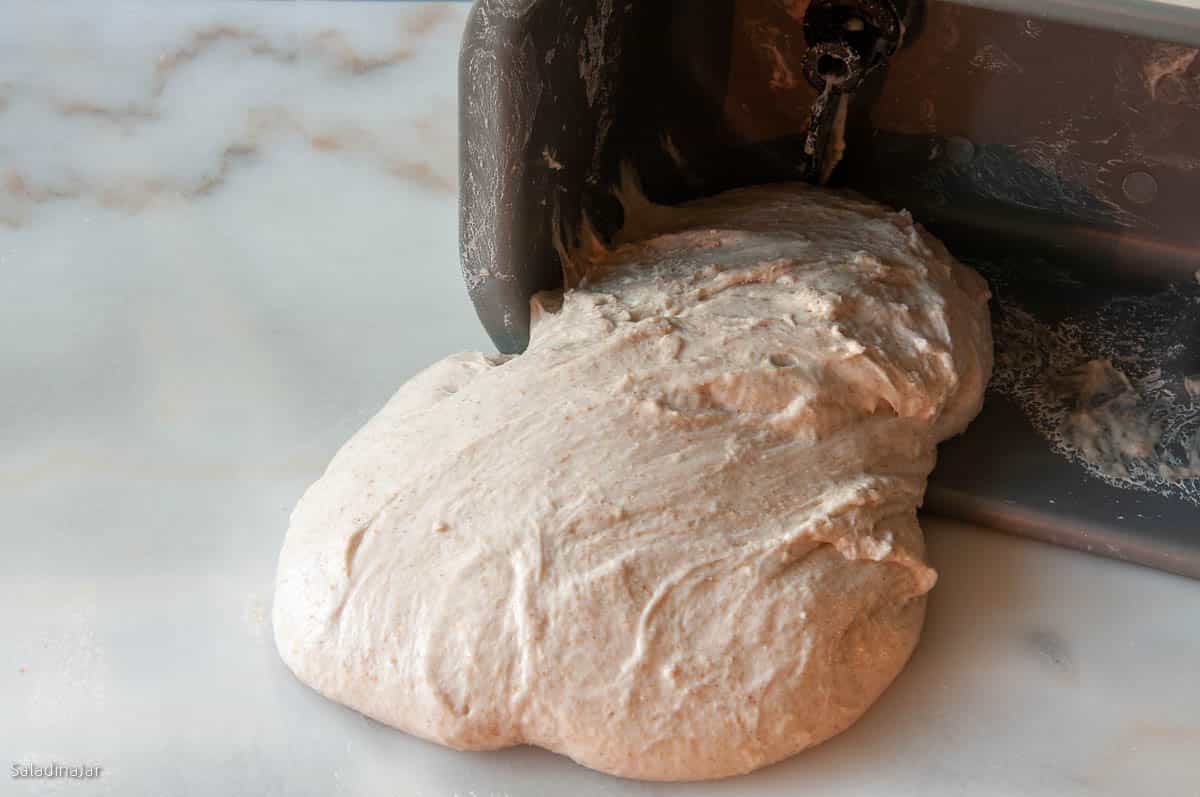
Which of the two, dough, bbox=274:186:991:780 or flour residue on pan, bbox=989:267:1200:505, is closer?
dough, bbox=274:186:991:780

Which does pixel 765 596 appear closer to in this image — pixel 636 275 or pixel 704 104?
pixel 636 275

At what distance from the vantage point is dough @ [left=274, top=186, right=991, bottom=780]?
1.04 meters

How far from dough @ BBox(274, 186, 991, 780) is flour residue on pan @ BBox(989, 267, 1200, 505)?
0.16 m

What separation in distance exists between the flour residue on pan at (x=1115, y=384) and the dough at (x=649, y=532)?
0.16 m

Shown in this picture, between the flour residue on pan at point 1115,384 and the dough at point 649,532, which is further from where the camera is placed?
the flour residue on pan at point 1115,384

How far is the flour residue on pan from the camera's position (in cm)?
133

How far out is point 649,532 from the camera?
1.08 m

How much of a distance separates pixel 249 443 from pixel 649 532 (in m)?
0.57

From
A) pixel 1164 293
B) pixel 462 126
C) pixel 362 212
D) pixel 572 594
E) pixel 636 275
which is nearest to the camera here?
pixel 572 594

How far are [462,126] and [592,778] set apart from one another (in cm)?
63

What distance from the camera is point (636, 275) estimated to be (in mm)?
1319

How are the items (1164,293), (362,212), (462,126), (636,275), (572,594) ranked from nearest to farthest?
(572,594) → (462,126) → (636,275) → (1164,293) → (362,212)

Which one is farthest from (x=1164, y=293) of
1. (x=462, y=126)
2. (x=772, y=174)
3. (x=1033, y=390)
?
(x=462, y=126)

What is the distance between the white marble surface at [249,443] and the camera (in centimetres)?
112
